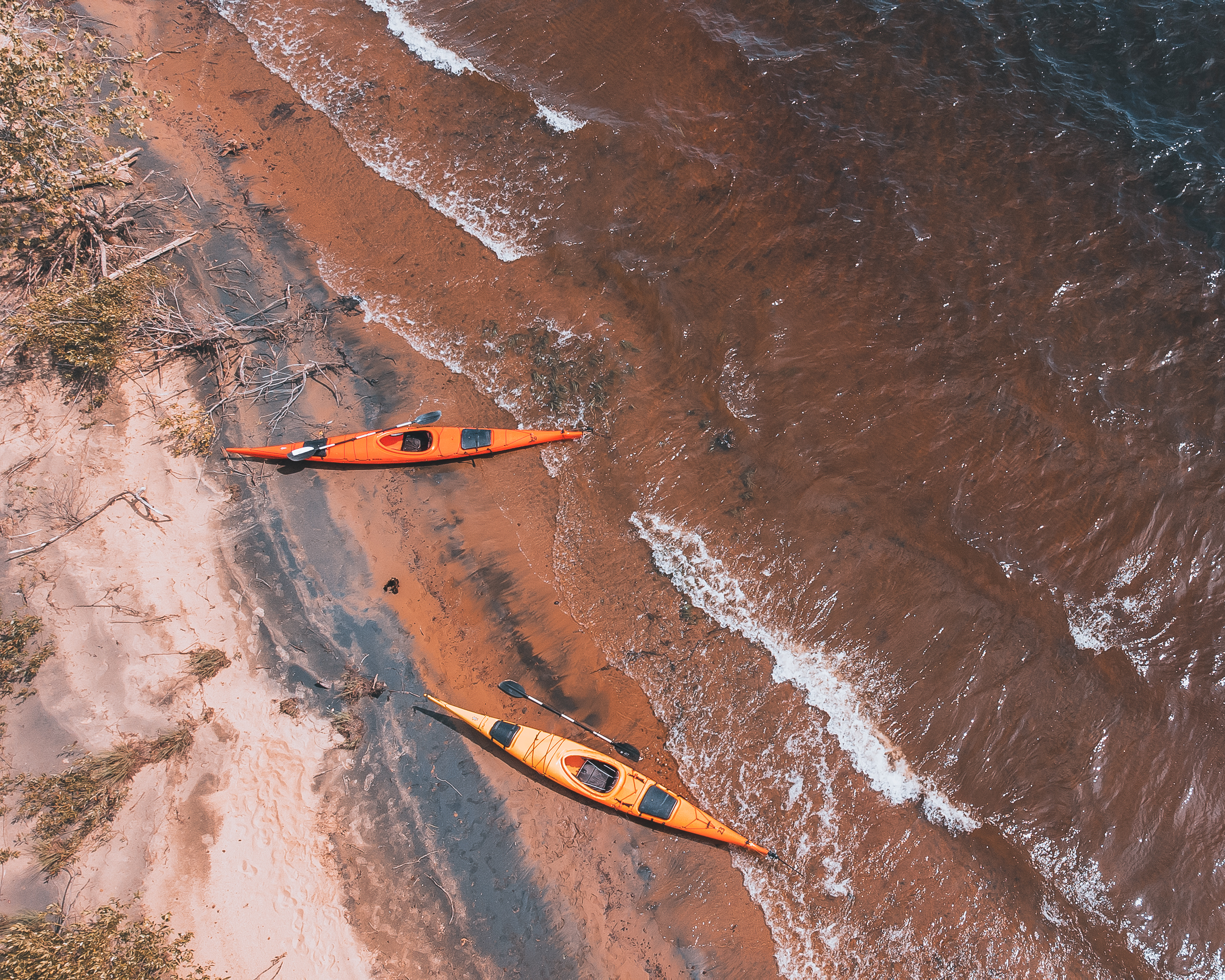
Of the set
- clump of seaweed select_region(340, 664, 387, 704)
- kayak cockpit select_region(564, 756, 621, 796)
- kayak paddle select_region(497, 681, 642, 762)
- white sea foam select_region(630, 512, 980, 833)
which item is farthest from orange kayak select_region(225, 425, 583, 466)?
kayak cockpit select_region(564, 756, 621, 796)

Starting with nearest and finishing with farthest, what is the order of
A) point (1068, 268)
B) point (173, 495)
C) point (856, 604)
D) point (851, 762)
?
point (851, 762), point (856, 604), point (173, 495), point (1068, 268)

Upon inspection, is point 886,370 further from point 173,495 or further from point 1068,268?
point 173,495

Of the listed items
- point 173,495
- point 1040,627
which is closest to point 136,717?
point 173,495

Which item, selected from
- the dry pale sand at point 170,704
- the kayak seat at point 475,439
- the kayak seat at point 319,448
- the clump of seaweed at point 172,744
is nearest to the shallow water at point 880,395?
the kayak seat at point 475,439

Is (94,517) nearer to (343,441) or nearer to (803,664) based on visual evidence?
(343,441)

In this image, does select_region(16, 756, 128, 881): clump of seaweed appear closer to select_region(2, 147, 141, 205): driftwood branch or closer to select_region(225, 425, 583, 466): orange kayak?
select_region(225, 425, 583, 466): orange kayak

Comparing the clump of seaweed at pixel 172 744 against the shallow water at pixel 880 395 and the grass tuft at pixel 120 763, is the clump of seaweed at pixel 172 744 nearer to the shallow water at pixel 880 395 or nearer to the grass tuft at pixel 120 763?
the grass tuft at pixel 120 763
